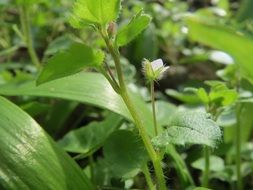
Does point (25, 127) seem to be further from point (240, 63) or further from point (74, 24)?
point (240, 63)

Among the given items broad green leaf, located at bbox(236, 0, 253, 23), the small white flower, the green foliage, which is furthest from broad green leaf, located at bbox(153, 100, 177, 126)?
broad green leaf, located at bbox(236, 0, 253, 23)

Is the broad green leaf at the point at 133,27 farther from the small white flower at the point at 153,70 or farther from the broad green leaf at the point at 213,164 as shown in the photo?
the broad green leaf at the point at 213,164

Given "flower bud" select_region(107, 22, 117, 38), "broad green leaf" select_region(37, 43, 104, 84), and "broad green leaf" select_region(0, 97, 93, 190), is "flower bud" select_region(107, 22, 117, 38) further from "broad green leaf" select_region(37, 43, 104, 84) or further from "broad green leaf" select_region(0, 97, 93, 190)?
"broad green leaf" select_region(0, 97, 93, 190)

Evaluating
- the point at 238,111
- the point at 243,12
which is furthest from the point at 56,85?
the point at 243,12

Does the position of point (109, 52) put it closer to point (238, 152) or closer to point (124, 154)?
point (124, 154)

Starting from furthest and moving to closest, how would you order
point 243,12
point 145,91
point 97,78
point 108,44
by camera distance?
point 243,12 → point 145,91 → point 97,78 → point 108,44

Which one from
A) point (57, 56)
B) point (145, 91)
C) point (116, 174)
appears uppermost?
point (57, 56)

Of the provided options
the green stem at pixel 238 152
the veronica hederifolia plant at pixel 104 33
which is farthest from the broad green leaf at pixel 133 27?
the green stem at pixel 238 152
